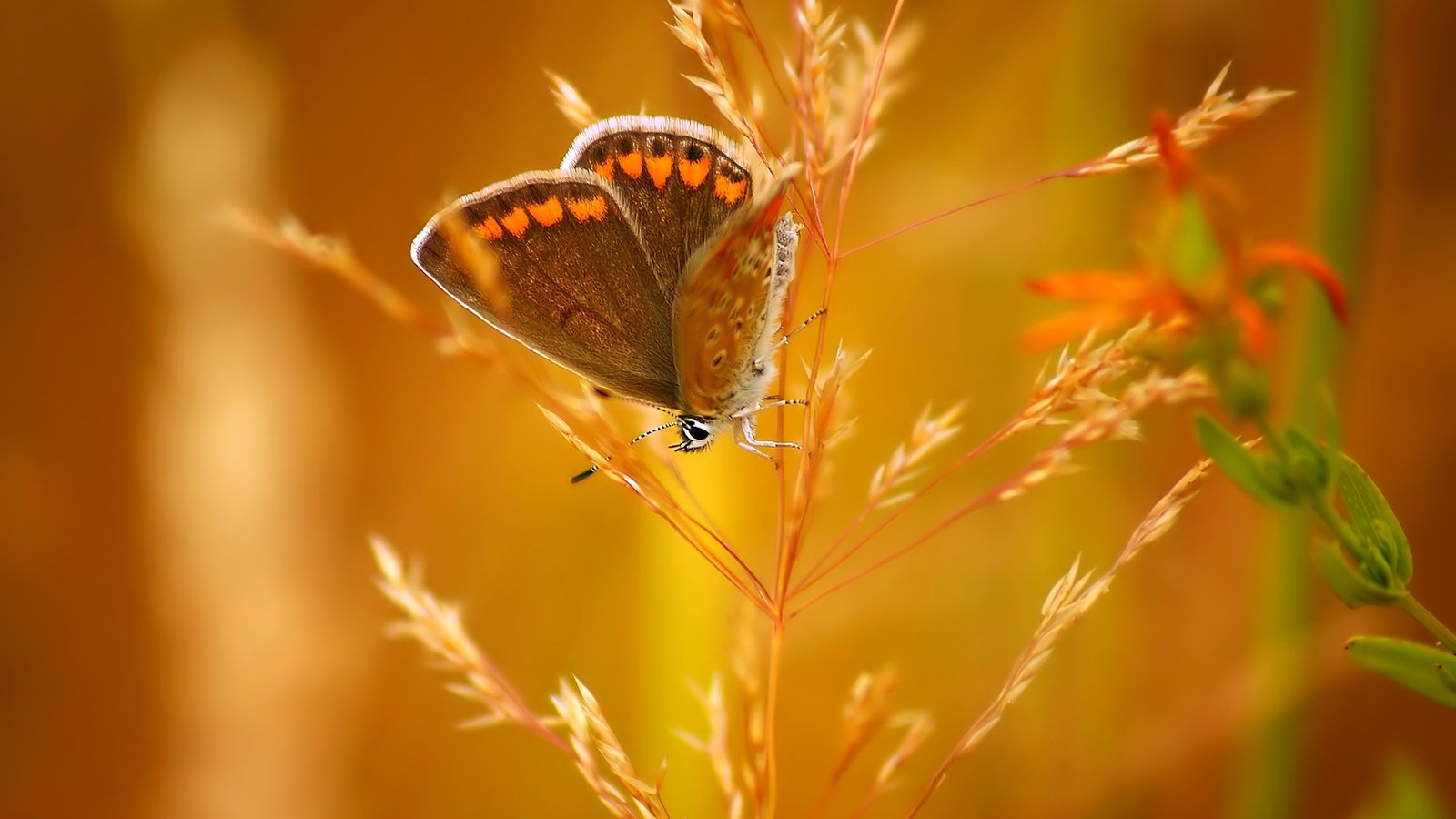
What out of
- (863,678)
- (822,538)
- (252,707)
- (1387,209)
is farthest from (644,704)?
(1387,209)

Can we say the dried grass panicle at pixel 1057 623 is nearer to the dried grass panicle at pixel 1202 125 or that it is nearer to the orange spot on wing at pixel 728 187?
the dried grass panicle at pixel 1202 125

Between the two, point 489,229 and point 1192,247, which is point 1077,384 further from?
point 489,229

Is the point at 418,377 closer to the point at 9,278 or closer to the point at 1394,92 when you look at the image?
the point at 9,278

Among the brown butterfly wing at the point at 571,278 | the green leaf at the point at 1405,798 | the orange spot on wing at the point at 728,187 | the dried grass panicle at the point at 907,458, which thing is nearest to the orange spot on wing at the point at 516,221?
the brown butterfly wing at the point at 571,278

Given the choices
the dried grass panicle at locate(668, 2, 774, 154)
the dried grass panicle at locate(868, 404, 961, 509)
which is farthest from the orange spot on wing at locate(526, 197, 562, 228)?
the dried grass panicle at locate(868, 404, 961, 509)

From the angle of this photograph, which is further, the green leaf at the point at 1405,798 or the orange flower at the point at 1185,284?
the green leaf at the point at 1405,798

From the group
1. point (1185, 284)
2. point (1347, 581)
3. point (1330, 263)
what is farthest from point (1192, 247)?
point (1330, 263)

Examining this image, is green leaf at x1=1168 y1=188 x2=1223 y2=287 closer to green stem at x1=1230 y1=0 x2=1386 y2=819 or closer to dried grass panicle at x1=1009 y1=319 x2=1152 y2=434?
dried grass panicle at x1=1009 y1=319 x2=1152 y2=434
